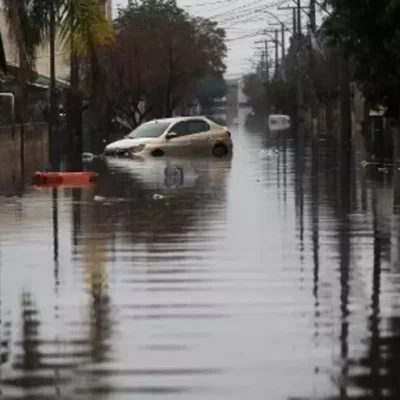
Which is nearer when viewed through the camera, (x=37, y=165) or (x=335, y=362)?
(x=335, y=362)

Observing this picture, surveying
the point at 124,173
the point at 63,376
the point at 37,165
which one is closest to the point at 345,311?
the point at 63,376

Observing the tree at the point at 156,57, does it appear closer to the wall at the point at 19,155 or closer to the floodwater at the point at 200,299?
the wall at the point at 19,155

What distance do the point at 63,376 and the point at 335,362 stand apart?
1.84 m

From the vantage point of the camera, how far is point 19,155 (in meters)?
37.5

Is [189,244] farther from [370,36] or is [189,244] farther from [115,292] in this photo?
[370,36]

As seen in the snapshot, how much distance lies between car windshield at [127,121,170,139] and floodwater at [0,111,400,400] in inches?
891

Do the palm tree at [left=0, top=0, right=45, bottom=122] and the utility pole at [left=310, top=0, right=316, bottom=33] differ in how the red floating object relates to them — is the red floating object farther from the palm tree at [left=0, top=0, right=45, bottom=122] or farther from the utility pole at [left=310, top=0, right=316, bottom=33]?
the utility pole at [left=310, top=0, right=316, bottom=33]

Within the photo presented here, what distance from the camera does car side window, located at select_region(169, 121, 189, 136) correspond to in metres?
44.1

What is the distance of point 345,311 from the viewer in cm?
1023

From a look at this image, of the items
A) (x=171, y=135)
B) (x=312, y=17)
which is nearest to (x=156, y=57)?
(x=312, y=17)

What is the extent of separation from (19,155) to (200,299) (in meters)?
27.3

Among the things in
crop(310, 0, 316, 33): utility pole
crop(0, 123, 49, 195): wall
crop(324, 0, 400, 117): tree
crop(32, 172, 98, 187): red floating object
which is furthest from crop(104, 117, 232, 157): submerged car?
crop(310, 0, 316, 33): utility pole

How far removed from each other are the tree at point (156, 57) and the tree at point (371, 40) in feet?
94.3

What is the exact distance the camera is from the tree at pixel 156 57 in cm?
6394
